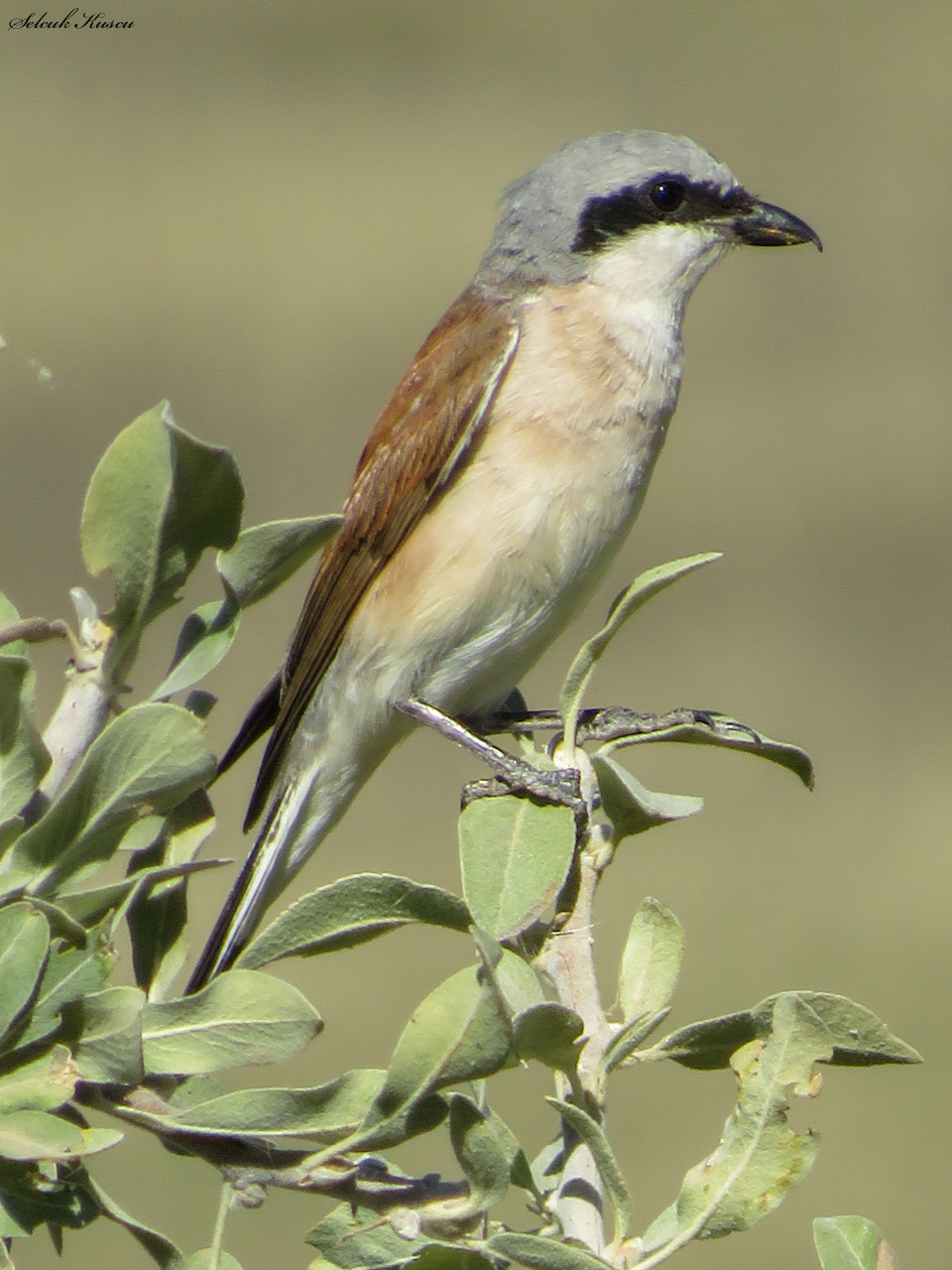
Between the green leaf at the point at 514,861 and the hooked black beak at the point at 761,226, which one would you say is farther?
the hooked black beak at the point at 761,226

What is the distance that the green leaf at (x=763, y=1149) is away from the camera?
1014 millimetres

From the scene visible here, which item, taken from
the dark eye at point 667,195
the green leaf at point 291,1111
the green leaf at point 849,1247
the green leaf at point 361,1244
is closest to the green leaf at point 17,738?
the green leaf at point 291,1111

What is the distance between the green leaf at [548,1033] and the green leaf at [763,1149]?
140 mm

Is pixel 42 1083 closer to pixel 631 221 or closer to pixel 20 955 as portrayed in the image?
pixel 20 955

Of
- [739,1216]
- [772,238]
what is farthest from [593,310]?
[739,1216]

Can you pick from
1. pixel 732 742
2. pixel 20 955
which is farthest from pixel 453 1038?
pixel 732 742

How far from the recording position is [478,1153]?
0.93 meters

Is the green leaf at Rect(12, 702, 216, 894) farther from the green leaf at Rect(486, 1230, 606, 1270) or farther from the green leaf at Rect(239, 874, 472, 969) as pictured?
the green leaf at Rect(486, 1230, 606, 1270)

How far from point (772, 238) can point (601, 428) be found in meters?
0.65

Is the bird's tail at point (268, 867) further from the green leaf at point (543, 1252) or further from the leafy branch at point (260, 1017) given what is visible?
the green leaf at point (543, 1252)

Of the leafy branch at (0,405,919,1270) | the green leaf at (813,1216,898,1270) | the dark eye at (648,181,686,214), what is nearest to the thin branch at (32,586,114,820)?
the leafy branch at (0,405,919,1270)

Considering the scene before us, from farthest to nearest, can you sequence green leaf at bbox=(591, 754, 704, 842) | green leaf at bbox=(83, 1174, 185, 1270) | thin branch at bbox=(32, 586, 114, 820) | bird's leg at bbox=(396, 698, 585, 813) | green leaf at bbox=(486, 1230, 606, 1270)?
bird's leg at bbox=(396, 698, 585, 813) → green leaf at bbox=(591, 754, 704, 842) → thin branch at bbox=(32, 586, 114, 820) → green leaf at bbox=(83, 1174, 185, 1270) → green leaf at bbox=(486, 1230, 606, 1270)

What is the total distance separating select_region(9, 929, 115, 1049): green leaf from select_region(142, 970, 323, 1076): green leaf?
58 millimetres

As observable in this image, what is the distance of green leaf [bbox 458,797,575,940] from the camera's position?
3.76 ft
